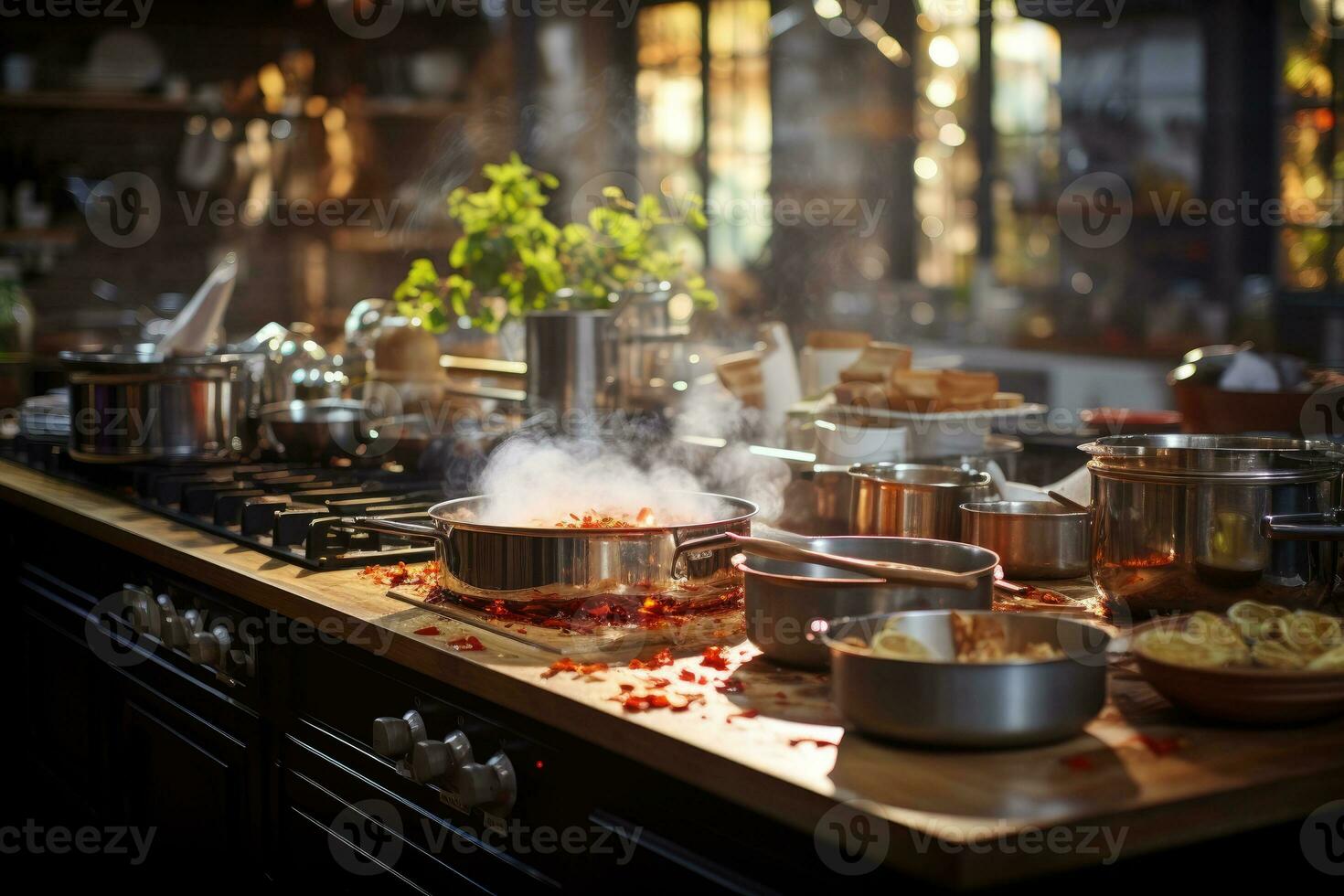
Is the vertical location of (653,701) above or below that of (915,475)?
below

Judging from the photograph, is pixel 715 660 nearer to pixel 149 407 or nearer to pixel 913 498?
pixel 913 498

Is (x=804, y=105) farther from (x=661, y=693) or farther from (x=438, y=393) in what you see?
(x=661, y=693)

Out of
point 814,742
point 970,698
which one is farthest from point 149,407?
point 970,698

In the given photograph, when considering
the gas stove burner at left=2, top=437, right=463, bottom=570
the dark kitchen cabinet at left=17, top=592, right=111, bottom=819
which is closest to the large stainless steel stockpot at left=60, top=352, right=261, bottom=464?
the gas stove burner at left=2, top=437, right=463, bottom=570

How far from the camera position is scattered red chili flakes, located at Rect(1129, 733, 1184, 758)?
3.50 feet

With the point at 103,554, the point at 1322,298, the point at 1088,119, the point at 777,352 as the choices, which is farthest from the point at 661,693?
the point at 1088,119

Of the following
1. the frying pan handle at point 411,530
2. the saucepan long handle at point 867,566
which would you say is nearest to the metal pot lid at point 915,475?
the saucepan long handle at point 867,566

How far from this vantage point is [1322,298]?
5.23 metres

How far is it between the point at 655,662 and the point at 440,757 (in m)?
0.25

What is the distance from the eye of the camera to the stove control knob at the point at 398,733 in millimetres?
1464

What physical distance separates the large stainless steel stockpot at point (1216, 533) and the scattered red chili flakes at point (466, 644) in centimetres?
66

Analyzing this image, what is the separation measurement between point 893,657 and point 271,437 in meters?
1.95

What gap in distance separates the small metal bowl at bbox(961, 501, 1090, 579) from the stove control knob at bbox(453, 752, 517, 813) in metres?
0.64

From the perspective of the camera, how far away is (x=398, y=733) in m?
1.47
